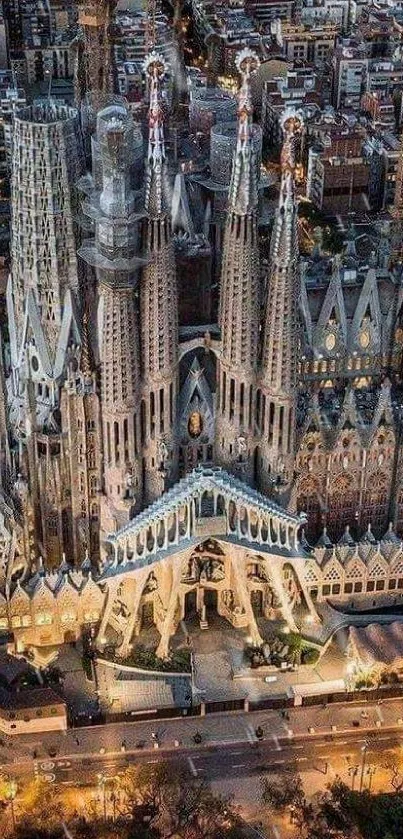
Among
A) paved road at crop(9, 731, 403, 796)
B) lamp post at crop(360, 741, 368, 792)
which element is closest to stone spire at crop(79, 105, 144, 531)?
paved road at crop(9, 731, 403, 796)

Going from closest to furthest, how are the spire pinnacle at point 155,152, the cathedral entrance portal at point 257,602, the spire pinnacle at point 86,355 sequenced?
the spire pinnacle at point 155,152 < the spire pinnacle at point 86,355 < the cathedral entrance portal at point 257,602

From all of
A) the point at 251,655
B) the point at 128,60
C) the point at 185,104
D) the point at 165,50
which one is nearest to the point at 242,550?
the point at 251,655

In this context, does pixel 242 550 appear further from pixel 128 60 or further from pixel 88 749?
pixel 128 60

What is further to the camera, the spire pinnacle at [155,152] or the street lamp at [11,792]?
the spire pinnacle at [155,152]

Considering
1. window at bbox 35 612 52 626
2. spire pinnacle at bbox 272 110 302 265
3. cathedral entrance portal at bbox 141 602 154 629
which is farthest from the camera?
cathedral entrance portal at bbox 141 602 154 629

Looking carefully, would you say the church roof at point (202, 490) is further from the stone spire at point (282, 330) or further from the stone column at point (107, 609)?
the stone spire at point (282, 330)

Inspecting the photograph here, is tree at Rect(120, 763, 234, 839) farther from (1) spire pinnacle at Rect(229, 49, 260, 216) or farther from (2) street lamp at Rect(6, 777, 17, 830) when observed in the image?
(1) spire pinnacle at Rect(229, 49, 260, 216)

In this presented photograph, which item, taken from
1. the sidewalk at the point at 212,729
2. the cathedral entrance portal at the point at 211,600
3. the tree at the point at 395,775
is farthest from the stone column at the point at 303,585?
the tree at the point at 395,775
